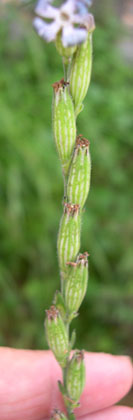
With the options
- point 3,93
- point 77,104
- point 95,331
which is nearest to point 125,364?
point 95,331

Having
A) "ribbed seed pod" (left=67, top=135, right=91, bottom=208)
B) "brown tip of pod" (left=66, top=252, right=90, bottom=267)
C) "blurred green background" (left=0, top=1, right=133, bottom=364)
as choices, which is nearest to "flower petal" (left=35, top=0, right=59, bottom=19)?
"ribbed seed pod" (left=67, top=135, right=91, bottom=208)

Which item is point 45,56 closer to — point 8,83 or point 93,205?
point 8,83

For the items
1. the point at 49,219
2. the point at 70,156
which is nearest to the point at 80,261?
the point at 70,156

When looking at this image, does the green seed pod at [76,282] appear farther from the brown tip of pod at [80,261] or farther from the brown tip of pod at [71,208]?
the brown tip of pod at [71,208]

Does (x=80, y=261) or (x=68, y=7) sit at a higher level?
(x=68, y=7)

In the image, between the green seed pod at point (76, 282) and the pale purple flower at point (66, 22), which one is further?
the green seed pod at point (76, 282)

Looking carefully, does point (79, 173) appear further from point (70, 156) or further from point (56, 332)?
point (56, 332)

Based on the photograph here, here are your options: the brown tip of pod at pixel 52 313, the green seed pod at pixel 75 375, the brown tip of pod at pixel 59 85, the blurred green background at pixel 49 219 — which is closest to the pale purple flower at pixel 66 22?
the brown tip of pod at pixel 59 85
